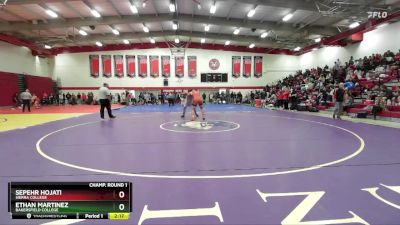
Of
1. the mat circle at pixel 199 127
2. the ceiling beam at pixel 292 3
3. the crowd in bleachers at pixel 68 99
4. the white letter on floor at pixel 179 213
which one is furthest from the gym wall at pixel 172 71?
the white letter on floor at pixel 179 213

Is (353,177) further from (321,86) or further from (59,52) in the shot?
(59,52)

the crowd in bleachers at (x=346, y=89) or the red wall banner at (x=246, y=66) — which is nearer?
the crowd in bleachers at (x=346, y=89)

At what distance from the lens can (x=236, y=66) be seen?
1345 inches

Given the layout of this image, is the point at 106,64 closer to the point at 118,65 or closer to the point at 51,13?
the point at 118,65

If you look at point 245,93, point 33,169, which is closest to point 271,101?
point 245,93

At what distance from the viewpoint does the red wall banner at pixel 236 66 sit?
34.1 meters

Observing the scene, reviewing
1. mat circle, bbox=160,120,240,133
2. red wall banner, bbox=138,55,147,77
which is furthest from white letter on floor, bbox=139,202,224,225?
red wall banner, bbox=138,55,147,77

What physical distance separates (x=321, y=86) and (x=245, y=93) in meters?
14.2

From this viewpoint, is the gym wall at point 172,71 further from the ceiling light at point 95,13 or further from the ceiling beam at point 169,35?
the ceiling light at point 95,13

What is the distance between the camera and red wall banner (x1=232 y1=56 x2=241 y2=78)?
34.1 metres

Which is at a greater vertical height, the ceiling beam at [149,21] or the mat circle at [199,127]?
the ceiling beam at [149,21]

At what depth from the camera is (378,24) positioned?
61.8 feet

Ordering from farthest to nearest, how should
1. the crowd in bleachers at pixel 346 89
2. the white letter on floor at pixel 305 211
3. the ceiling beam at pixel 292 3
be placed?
the ceiling beam at pixel 292 3, the crowd in bleachers at pixel 346 89, the white letter on floor at pixel 305 211

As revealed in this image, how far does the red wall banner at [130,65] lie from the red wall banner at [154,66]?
7.05ft
